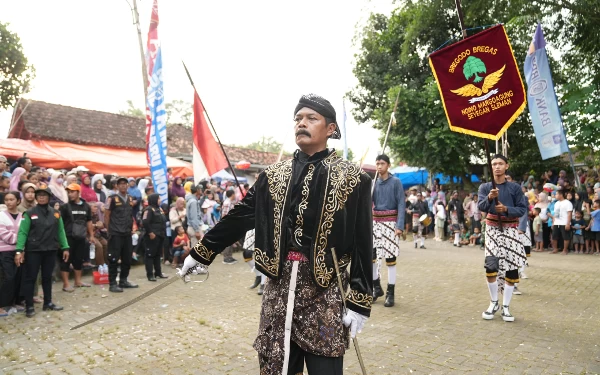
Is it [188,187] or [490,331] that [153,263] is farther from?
[490,331]

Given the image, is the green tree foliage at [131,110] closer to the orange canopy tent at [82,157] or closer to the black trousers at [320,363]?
the orange canopy tent at [82,157]

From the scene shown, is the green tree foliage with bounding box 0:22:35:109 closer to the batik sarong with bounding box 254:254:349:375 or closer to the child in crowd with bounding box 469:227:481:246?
the child in crowd with bounding box 469:227:481:246

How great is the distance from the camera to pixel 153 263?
9.94 meters

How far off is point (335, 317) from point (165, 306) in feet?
18.1

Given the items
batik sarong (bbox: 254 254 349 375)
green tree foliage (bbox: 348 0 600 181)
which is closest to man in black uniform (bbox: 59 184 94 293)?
batik sarong (bbox: 254 254 349 375)

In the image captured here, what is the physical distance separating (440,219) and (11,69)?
2082 centimetres

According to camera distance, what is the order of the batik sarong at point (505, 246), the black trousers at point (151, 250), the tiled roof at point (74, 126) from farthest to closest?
1. the tiled roof at point (74, 126)
2. the black trousers at point (151, 250)
3. the batik sarong at point (505, 246)

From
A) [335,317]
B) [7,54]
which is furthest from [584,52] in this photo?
[7,54]

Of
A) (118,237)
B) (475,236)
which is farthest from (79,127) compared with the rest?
(475,236)

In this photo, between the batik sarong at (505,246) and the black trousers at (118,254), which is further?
the black trousers at (118,254)

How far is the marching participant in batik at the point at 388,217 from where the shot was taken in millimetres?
7105

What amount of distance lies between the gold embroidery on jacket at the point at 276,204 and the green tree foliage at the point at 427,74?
11221 mm

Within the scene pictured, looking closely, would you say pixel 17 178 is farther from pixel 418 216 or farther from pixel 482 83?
→ pixel 418 216

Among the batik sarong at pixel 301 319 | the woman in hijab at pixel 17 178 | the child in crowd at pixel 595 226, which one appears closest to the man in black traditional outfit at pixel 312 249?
the batik sarong at pixel 301 319
